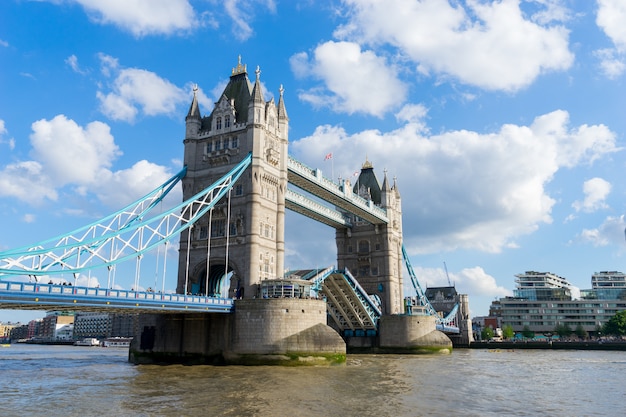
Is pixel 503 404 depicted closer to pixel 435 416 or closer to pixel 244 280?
pixel 435 416

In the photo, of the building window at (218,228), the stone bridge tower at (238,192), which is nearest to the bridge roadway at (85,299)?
the stone bridge tower at (238,192)

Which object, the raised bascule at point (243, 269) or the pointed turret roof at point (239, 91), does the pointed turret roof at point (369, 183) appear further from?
the pointed turret roof at point (239, 91)

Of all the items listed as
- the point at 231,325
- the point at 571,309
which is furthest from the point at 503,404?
the point at 571,309

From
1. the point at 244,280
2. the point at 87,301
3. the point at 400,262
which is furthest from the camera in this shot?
the point at 400,262

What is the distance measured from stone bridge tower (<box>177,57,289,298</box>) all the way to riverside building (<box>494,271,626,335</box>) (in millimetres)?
104586

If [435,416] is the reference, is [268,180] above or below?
above

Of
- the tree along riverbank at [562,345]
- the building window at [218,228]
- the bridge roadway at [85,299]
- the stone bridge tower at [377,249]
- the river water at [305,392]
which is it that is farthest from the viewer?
the tree along riverbank at [562,345]

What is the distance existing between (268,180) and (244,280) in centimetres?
1053

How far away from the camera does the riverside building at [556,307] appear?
438 feet

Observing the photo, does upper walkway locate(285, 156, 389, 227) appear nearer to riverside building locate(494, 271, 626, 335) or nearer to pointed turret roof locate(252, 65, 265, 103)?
pointed turret roof locate(252, 65, 265, 103)

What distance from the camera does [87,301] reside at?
35.2 m

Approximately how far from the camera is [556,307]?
136 meters

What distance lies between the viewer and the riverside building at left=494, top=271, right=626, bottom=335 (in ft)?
438

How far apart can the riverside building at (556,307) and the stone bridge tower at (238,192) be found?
105 metres
